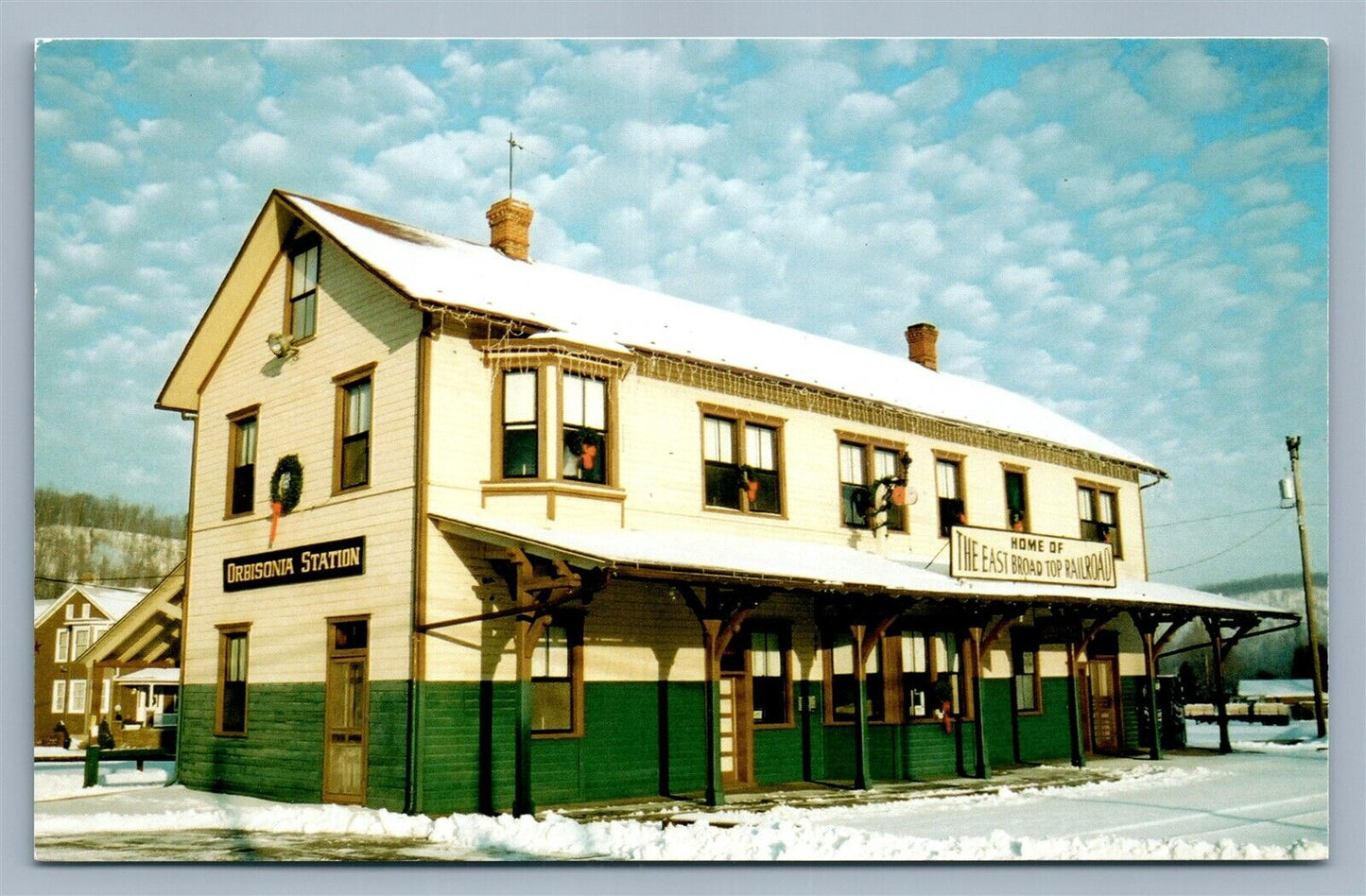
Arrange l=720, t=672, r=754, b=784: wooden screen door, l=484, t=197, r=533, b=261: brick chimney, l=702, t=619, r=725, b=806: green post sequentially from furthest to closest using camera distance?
l=484, t=197, r=533, b=261: brick chimney
l=720, t=672, r=754, b=784: wooden screen door
l=702, t=619, r=725, b=806: green post

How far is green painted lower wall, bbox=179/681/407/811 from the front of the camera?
45.3ft

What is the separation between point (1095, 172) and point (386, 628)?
384 inches

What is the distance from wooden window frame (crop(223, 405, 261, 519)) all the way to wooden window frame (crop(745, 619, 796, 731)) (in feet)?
23.0

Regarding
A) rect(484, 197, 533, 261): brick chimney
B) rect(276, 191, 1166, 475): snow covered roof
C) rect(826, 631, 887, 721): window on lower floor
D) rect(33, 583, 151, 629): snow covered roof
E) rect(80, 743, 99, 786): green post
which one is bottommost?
rect(80, 743, 99, 786): green post

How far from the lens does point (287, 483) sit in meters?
16.1

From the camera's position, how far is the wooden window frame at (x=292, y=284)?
1627 cm

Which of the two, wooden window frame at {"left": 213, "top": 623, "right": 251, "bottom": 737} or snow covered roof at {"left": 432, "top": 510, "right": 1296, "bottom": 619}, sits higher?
snow covered roof at {"left": 432, "top": 510, "right": 1296, "bottom": 619}

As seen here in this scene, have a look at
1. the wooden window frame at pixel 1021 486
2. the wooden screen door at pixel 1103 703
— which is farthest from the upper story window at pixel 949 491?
the wooden screen door at pixel 1103 703

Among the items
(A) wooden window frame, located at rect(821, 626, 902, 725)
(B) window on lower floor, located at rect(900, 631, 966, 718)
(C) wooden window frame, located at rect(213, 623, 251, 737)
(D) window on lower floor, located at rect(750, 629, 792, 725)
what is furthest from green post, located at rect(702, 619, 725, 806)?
(C) wooden window frame, located at rect(213, 623, 251, 737)

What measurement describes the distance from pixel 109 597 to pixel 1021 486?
14672mm

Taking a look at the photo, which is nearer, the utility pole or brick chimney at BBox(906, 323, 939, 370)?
the utility pole

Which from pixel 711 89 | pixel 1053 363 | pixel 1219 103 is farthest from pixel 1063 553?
pixel 711 89

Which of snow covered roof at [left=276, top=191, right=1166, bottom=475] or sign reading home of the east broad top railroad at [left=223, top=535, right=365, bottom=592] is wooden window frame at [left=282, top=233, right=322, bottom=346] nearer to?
snow covered roof at [left=276, top=191, right=1166, bottom=475]

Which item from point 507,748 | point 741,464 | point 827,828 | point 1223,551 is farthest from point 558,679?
point 1223,551
